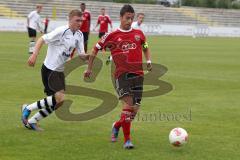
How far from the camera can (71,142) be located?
8281mm

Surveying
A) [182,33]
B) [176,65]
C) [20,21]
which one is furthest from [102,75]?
[182,33]

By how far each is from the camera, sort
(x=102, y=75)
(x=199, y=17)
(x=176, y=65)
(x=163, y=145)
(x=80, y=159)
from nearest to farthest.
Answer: (x=80, y=159) → (x=163, y=145) → (x=102, y=75) → (x=176, y=65) → (x=199, y=17)

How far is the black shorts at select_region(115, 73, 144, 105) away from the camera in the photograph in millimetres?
8195

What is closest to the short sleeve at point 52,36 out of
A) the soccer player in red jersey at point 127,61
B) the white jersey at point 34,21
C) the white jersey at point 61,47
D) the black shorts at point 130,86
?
the white jersey at point 61,47

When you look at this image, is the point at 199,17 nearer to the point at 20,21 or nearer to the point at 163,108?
the point at 20,21

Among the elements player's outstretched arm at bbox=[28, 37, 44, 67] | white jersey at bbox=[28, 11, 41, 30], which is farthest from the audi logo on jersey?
white jersey at bbox=[28, 11, 41, 30]

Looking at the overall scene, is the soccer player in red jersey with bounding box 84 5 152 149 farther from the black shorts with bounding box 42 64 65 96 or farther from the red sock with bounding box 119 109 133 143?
the black shorts with bounding box 42 64 65 96

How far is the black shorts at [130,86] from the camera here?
820cm

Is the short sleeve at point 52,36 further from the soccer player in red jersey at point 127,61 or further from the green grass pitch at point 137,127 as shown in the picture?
the green grass pitch at point 137,127

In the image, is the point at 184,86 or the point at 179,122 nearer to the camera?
the point at 179,122

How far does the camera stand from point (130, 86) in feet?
27.0

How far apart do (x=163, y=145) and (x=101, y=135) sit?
3.97 ft

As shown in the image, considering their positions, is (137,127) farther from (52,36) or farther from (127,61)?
(52,36)

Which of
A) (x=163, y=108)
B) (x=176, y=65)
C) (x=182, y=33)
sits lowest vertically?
(x=182, y=33)
